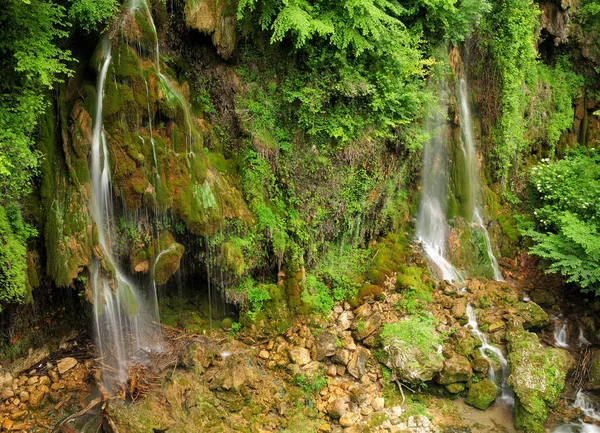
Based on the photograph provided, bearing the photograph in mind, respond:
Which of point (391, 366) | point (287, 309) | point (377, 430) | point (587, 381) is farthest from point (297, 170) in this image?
point (587, 381)

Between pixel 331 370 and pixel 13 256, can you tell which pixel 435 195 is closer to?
pixel 331 370

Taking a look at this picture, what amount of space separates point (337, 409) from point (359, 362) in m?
0.98

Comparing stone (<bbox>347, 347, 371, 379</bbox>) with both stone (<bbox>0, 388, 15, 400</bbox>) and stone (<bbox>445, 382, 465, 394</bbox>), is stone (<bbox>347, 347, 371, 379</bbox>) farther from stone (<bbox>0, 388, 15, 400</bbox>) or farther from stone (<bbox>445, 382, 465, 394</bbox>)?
stone (<bbox>0, 388, 15, 400</bbox>)

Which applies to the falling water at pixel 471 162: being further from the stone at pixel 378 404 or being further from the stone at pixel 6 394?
the stone at pixel 6 394

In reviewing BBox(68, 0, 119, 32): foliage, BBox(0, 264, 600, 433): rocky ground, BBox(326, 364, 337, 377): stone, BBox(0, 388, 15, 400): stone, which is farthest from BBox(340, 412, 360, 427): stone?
BBox(68, 0, 119, 32): foliage

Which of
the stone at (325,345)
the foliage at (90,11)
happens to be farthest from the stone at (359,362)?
the foliage at (90,11)

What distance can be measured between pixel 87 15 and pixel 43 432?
20.5ft

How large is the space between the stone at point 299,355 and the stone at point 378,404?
135 centimetres

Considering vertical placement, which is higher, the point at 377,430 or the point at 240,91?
the point at 240,91

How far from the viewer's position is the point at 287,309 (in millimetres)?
8641

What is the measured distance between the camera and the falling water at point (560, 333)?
9508mm

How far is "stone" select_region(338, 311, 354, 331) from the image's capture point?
8641mm

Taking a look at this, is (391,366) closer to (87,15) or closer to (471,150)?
(471,150)

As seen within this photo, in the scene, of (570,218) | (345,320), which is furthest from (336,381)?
(570,218)
